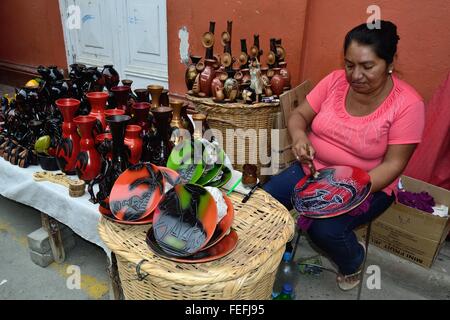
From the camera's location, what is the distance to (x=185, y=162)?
1514 millimetres

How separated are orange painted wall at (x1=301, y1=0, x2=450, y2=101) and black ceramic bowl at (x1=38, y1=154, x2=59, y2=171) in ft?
6.02

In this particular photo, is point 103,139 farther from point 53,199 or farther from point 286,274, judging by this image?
point 286,274

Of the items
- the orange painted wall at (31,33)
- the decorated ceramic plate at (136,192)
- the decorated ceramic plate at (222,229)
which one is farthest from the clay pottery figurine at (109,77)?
the orange painted wall at (31,33)

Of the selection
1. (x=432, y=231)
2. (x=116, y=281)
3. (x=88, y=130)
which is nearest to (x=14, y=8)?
(x=88, y=130)

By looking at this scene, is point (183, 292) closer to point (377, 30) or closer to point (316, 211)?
point (316, 211)

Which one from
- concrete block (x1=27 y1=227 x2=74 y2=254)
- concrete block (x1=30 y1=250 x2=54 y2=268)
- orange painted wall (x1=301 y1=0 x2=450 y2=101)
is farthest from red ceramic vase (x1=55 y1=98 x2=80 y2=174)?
orange painted wall (x1=301 y1=0 x2=450 y2=101)

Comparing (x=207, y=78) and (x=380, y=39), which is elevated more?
(x=380, y=39)

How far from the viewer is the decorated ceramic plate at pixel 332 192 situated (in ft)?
4.74

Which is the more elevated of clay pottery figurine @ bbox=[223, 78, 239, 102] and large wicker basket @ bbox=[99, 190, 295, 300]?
clay pottery figurine @ bbox=[223, 78, 239, 102]

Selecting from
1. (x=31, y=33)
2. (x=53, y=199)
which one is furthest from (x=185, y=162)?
(x=31, y=33)

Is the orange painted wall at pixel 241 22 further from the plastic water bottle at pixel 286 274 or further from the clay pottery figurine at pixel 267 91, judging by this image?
the plastic water bottle at pixel 286 274

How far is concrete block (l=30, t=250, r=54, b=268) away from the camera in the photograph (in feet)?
6.51

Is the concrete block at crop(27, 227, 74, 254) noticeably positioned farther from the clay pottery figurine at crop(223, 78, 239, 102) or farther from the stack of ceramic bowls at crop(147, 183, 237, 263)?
the clay pottery figurine at crop(223, 78, 239, 102)

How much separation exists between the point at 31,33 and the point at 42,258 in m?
3.60
